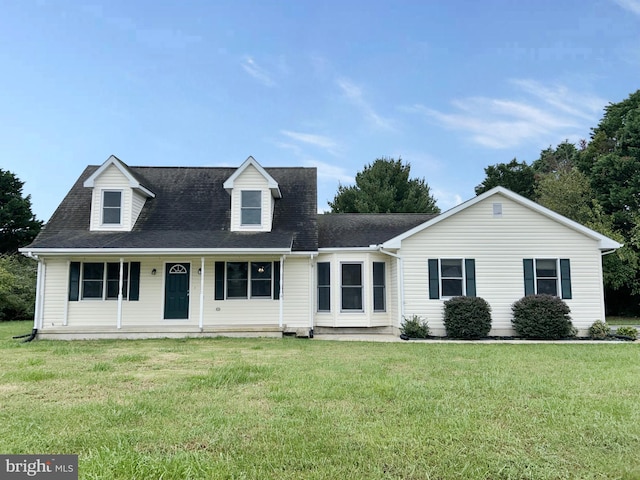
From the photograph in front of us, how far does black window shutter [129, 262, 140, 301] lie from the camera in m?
13.7

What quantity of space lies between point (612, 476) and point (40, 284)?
15261 mm

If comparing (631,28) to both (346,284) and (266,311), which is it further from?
(266,311)

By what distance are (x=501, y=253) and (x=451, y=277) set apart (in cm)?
186

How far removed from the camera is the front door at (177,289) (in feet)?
45.4

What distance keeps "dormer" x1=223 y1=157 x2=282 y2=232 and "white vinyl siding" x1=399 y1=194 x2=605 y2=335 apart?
5.30m

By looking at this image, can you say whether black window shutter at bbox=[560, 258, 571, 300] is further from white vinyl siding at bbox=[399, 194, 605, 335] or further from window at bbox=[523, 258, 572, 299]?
white vinyl siding at bbox=[399, 194, 605, 335]

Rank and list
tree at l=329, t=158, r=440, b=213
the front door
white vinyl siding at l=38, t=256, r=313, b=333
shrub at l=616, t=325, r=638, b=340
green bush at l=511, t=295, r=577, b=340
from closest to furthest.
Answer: green bush at l=511, t=295, r=577, b=340 < shrub at l=616, t=325, r=638, b=340 < white vinyl siding at l=38, t=256, r=313, b=333 < the front door < tree at l=329, t=158, r=440, b=213

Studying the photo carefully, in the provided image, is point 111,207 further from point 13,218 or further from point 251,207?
point 13,218

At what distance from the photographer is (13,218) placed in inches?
1185

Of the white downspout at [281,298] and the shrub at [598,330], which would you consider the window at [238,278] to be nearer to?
the white downspout at [281,298]

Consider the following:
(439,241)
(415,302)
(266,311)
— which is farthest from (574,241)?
(266,311)

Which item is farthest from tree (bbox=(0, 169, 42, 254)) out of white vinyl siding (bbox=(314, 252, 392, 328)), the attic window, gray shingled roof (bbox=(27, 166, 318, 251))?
the attic window

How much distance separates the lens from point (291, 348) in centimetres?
1045

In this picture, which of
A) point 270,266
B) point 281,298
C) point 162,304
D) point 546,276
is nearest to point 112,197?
point 162,304
